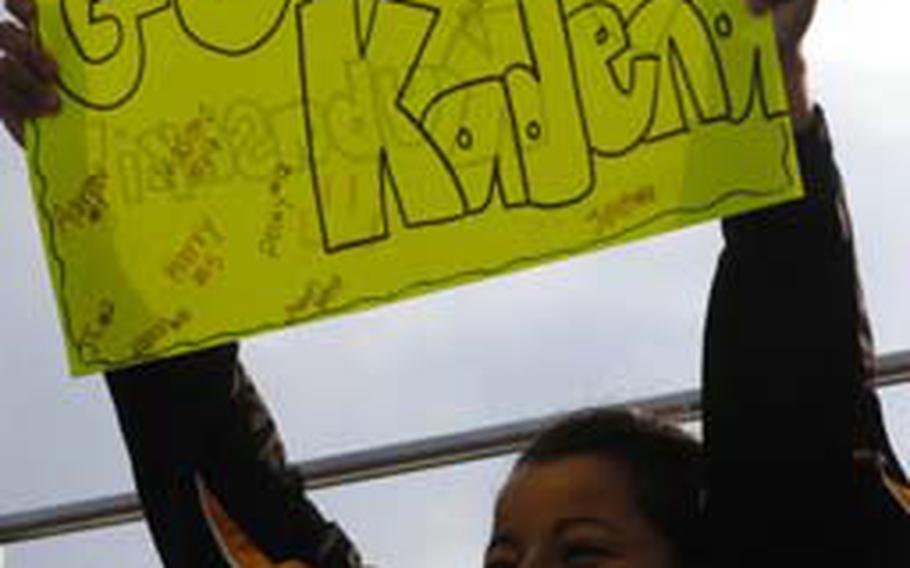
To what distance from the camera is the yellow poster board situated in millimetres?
1986

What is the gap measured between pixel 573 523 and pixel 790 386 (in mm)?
247

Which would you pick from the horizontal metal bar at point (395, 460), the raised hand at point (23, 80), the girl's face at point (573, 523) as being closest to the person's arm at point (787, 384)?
the girl's face at point (573, 523)

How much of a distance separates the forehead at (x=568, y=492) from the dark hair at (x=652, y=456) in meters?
0.01

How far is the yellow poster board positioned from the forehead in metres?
0.18

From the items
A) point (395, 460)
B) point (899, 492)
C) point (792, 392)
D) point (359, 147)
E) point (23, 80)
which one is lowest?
point (395, 460)

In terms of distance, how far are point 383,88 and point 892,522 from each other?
0.64 m

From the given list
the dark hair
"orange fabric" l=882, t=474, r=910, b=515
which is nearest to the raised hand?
the dark hair

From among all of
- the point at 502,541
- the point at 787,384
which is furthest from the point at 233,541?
the point at 787,384

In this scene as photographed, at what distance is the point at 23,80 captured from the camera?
2.26 m

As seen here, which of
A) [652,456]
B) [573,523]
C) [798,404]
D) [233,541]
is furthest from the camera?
[233,541]

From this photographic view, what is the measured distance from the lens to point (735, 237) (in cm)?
189

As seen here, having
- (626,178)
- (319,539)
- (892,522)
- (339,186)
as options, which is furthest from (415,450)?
(892,522)

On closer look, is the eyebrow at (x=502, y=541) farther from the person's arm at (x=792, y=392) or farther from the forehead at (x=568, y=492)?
the person's arm at (x=792, y=392)
